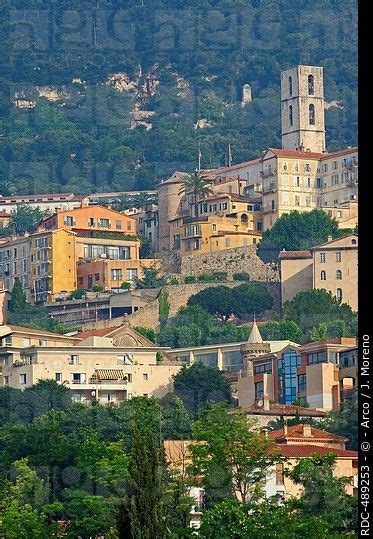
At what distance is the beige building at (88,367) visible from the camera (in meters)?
63.1

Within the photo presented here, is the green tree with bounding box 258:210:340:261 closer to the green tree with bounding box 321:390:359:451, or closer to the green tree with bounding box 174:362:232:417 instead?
the green tree with bounding box 174:362:232:417

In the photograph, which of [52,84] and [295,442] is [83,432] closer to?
[295,442]

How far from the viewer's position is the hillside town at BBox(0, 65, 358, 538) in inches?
1794

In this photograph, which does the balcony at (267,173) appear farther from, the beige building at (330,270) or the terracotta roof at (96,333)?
the terracotta roof at (96,333)

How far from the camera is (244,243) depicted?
8706 cm

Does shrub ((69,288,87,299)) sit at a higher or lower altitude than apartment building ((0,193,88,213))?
lower

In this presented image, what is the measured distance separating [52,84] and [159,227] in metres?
64.3

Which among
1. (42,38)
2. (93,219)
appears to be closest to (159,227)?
(93,219)

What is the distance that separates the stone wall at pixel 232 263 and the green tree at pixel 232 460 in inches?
1644

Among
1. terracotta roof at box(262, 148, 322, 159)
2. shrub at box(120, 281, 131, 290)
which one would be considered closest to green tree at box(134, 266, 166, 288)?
shrub at box(120, 281, 131, 290)

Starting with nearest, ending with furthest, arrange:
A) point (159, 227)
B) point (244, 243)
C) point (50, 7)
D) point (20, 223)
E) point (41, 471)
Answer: point (41, 471) → point (244, 243) → point (159, 227) → point (20, 223) → point (50, 7)

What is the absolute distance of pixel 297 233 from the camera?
285 feet

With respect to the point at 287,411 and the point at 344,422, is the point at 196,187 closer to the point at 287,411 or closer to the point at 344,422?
the point at 287,411

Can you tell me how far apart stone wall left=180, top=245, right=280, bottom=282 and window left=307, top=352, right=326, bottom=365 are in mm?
20983
